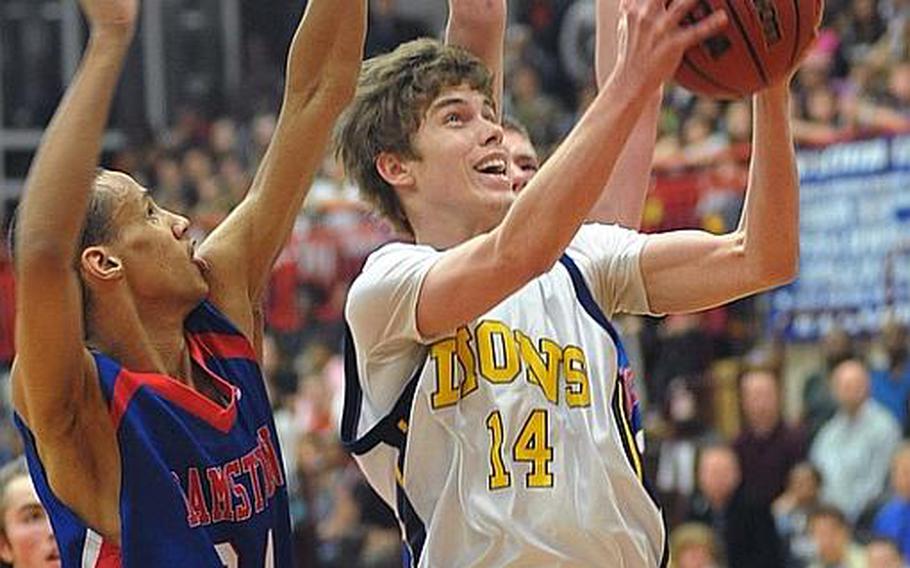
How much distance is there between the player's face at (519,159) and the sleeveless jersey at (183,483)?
947mm

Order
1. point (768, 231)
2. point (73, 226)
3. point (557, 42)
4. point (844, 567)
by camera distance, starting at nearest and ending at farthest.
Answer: point (73, 226) → point (768, 231) → point (844, 567) → point (557, 42)

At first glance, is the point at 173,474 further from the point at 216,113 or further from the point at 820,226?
the point at 216,113

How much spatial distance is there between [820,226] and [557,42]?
5936mm

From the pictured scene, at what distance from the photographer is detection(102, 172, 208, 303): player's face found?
173 inches

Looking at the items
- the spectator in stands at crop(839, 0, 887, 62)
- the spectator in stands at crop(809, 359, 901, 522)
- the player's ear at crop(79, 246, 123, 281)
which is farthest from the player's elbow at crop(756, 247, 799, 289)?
the spectator in stands at crop(839, 0, 887, 62)

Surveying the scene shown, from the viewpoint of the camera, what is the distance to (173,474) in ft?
14.1

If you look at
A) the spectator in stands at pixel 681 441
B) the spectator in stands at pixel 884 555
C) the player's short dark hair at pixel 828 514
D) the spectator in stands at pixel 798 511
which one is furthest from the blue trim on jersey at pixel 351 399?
the spectator in stands at pixel 681 441

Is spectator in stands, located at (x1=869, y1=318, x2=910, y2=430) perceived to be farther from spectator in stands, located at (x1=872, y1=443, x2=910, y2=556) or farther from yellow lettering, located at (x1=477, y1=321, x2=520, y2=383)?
yellow lettering, located at (x1=477, y1=321, x2=520, y2=383)

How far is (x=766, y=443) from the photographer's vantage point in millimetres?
10461

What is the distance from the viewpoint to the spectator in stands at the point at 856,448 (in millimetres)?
10086

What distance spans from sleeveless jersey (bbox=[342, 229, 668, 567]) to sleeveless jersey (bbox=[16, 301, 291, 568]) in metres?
0.31

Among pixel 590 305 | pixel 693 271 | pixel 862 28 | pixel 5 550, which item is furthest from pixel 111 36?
pixel 862 28

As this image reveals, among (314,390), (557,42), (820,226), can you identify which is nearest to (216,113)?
(557,42)

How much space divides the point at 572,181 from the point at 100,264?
38.5 inches
